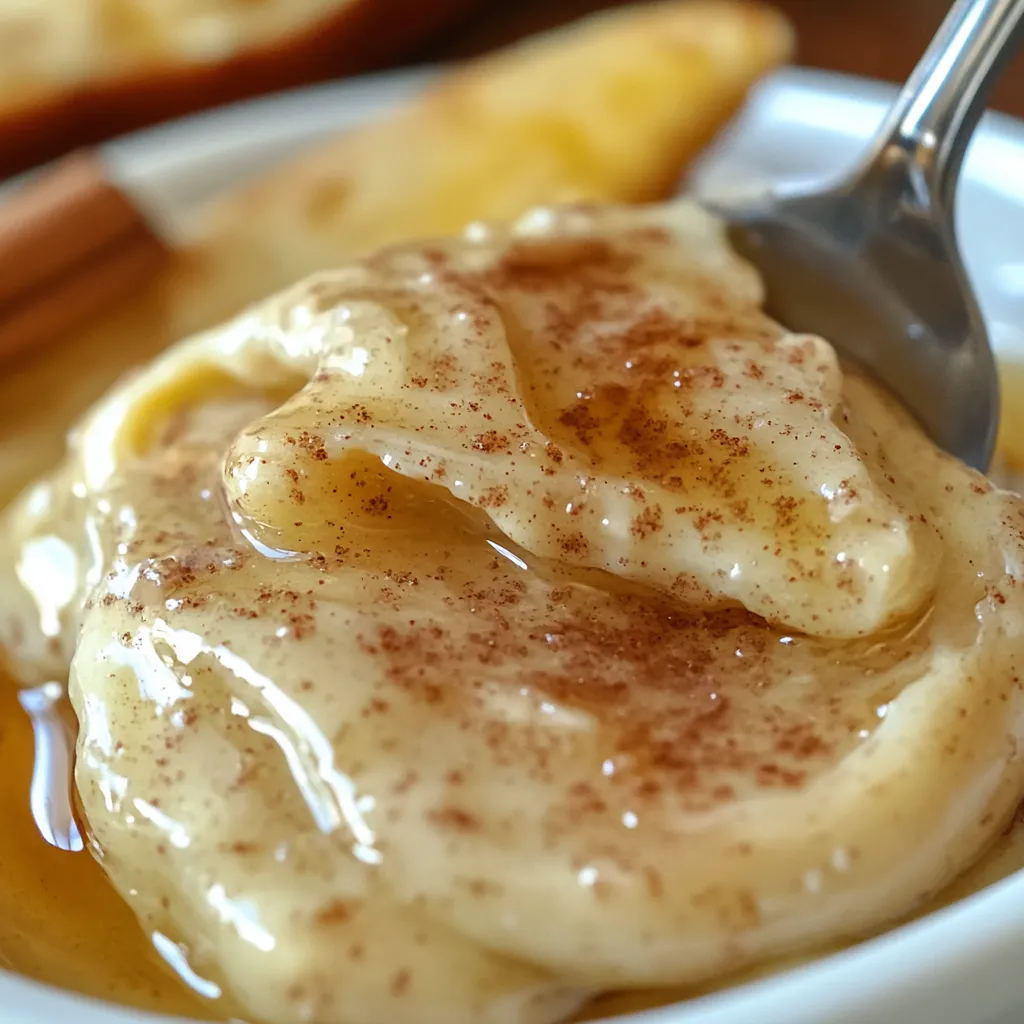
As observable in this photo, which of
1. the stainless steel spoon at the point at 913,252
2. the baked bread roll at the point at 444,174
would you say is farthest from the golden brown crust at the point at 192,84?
the stainless steel spoon at the point at 913,252

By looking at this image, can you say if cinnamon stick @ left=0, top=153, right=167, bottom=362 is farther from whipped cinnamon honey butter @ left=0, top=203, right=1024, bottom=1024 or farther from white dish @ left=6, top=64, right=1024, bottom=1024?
whipped cinnamon honey butter @ left=0, top=203, right=1024, bottom=1024

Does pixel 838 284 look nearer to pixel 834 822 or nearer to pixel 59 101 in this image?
pixel 834 822

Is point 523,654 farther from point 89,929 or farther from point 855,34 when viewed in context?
point 855,34

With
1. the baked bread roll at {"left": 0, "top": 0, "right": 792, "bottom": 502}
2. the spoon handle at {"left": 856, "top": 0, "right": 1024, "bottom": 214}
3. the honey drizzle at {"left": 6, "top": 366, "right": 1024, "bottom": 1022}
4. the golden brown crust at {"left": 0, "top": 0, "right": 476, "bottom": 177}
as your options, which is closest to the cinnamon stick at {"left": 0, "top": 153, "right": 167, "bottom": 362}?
the baked bread roll at {"left": 0, "top": 0, "right": 792, "bottom": 502}

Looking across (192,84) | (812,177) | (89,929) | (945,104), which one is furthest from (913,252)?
(192,84)

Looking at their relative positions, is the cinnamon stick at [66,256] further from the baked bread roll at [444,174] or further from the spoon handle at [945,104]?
the spoon handle at [945,104]

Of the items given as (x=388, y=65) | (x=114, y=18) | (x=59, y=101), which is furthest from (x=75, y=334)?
(x=388, y=65)
